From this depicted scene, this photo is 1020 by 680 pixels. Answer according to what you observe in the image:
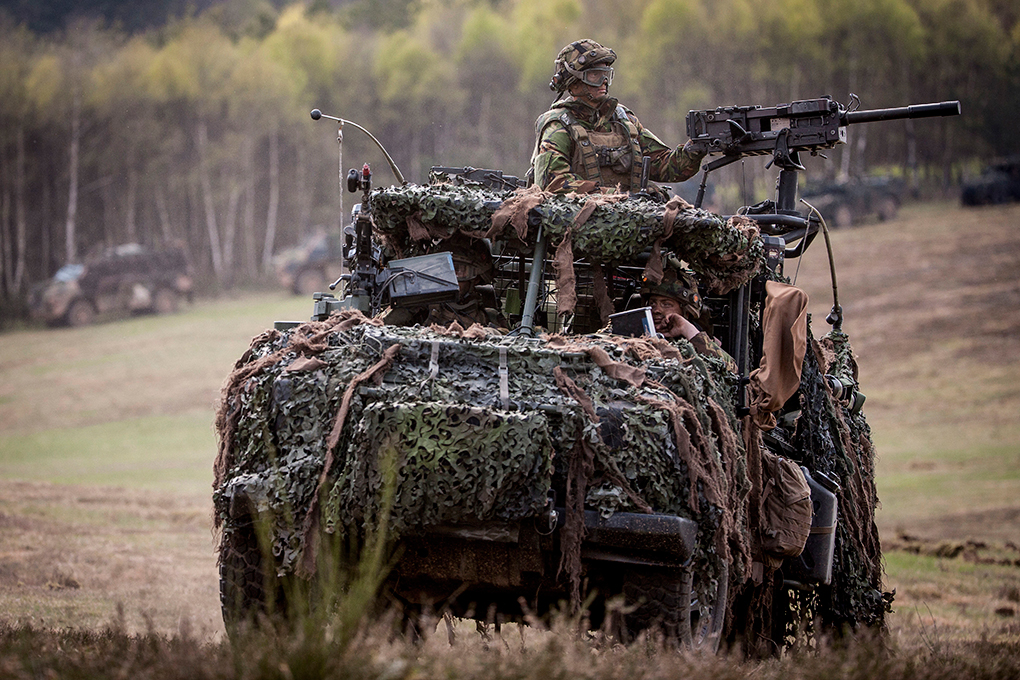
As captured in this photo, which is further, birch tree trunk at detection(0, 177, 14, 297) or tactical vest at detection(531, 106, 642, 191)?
birch tree trunk at detection(0, 177, 14, 297)

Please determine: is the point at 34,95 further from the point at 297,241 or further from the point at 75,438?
the point at 75,438

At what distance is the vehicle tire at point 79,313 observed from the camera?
27172 millimetres

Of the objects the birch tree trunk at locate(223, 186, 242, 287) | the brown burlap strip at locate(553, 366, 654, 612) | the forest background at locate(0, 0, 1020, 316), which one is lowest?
the brown burlap strip at locate(553, 366, 654, 612)

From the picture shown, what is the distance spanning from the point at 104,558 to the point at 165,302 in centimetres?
2063

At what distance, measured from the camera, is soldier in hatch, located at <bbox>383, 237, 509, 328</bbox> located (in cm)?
661

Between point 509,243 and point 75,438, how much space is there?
1330cm

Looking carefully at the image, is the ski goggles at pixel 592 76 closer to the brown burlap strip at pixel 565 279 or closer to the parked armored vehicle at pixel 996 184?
the brown burlap strip at pixel 565 279

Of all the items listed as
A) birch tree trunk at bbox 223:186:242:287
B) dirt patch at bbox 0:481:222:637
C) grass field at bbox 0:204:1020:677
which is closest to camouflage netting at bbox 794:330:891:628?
grass field at bbox 0:204:1020:677

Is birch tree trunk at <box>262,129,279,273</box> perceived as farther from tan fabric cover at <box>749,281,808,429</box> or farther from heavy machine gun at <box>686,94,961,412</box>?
tan fabric cover at <box>749,281,808,429</box>

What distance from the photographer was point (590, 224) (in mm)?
6254

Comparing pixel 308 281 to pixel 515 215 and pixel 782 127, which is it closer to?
pixel 782 127

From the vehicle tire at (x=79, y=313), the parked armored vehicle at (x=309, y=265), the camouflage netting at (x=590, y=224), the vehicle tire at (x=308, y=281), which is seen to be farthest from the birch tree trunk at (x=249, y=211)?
the camouflage netting at (x=590, y=224)

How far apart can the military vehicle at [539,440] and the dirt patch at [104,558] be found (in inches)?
43.3

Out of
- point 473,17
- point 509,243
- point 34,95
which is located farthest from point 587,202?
point 473,17
